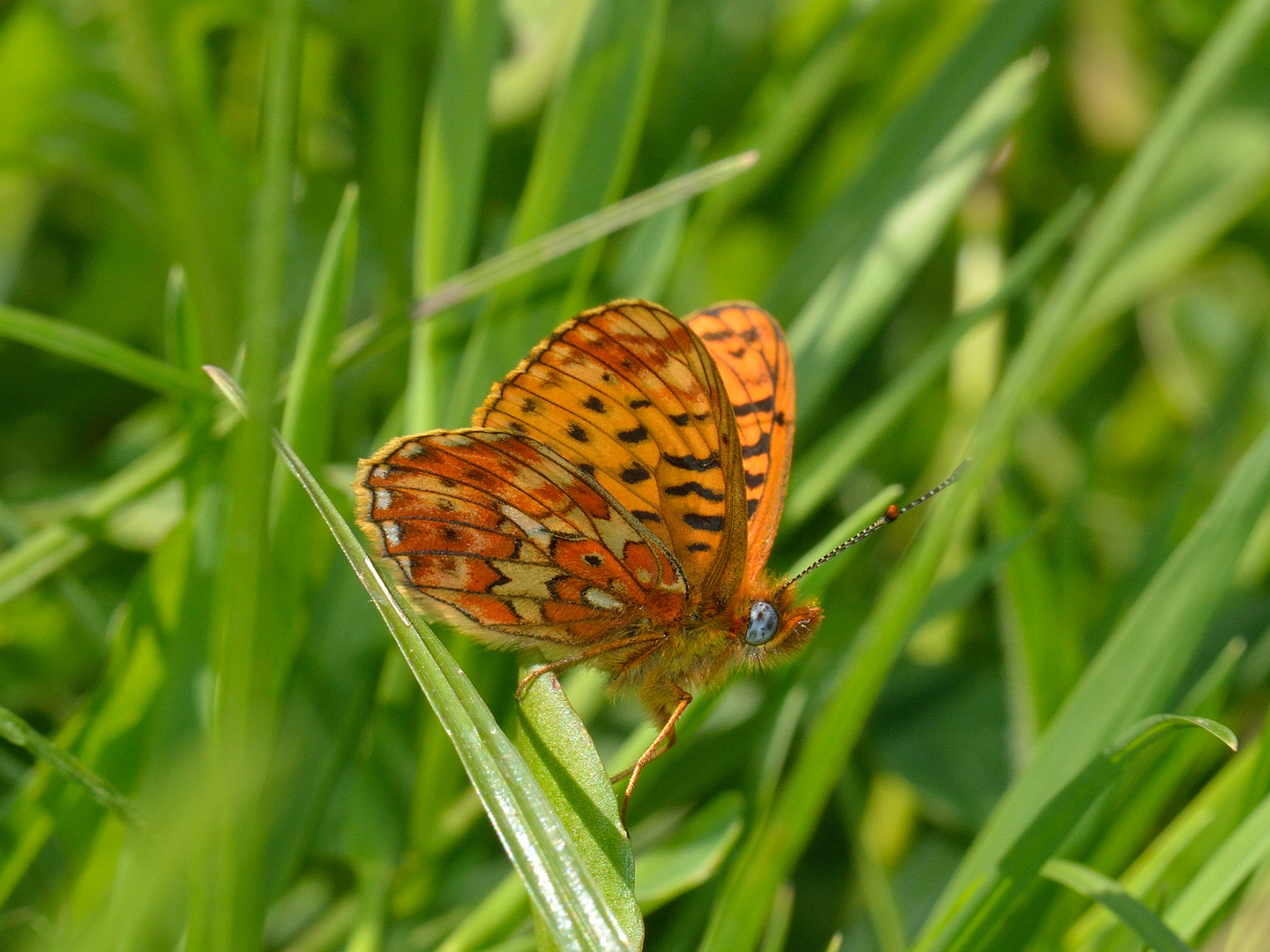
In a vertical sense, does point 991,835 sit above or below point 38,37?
below

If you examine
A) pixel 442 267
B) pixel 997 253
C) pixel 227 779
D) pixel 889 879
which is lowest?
pixel 889 879

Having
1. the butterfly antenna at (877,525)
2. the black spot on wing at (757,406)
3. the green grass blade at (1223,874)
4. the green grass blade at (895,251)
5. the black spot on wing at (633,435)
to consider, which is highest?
the green grass blade at (895,251)

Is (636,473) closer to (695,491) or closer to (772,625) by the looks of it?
(695,491)

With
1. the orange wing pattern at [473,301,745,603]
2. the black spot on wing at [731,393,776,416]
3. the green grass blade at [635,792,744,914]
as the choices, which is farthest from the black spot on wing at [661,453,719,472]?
the green grass blade at [635,792,744,914]

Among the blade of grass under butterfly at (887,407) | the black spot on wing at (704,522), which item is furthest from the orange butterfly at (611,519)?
the blade of grass under butterfly at (887,407)

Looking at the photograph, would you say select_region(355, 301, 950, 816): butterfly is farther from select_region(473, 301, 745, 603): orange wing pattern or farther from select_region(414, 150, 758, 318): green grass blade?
select_region(414, 150, 758, 318): green grass blade

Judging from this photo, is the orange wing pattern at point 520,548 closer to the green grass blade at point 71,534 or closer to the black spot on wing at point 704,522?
the black spot on wing at point 704,522

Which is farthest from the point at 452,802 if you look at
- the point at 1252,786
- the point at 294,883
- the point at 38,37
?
the point at 38,37

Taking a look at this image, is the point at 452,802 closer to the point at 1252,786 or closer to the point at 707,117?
the point at 1252,786
